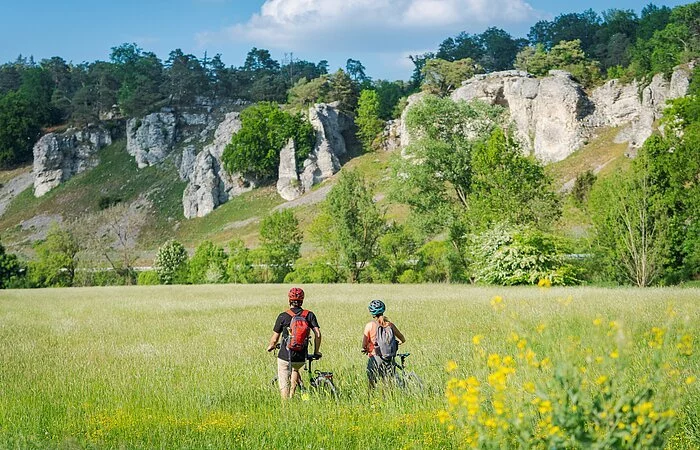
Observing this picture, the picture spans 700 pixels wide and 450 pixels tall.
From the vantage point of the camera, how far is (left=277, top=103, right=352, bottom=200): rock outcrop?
104 meters

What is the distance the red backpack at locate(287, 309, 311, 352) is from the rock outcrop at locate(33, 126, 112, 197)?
128 meters

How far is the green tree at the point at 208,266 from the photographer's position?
5962cm

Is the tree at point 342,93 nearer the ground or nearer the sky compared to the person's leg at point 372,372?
nearer the sky

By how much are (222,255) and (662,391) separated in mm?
57687

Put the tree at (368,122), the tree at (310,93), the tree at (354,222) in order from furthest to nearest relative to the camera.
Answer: the tree at (310,93) < the tree at (368,122) < the tree at (354,222)

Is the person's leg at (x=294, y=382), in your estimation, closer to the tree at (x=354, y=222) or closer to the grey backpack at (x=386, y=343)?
the grey backpack at (x=386, y=343)

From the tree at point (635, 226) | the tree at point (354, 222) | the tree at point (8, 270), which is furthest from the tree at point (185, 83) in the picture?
the tree at point (635, 226)

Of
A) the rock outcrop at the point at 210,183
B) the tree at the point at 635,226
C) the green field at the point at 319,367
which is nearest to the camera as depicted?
the green field at the point at 319,367

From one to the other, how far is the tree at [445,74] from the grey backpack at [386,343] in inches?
4050

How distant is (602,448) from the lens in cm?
496

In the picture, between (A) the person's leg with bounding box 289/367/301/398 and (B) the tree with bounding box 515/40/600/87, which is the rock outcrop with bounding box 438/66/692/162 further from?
(A) the person's leg with bounding box 289/367/301/398

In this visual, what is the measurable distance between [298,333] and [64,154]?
432ft

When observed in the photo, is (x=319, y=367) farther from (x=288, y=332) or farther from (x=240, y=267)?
(x=240, y=267)

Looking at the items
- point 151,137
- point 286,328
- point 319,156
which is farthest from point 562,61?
point 286,328
